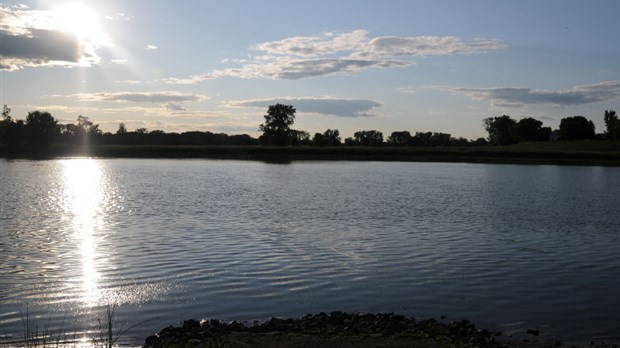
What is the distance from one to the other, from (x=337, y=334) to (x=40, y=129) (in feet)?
605

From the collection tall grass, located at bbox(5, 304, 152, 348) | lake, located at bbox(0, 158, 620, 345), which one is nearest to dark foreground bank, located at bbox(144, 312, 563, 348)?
tall grass, located at bbox(5, 304, 152, 348)

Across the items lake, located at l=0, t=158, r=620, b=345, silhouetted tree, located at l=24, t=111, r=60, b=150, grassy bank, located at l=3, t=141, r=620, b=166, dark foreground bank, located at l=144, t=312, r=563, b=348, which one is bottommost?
lake, located at l=0, t=158, r=620, b=345

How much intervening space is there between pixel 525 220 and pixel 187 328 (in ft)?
92.5

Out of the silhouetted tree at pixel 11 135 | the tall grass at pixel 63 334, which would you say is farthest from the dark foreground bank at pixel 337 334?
the silhouetted tree at pixel 11 135

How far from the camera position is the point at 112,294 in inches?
643

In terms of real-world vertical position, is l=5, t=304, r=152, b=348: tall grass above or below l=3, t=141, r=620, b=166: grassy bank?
below

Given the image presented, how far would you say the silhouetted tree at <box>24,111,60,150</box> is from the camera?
176m

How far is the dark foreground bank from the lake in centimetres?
111

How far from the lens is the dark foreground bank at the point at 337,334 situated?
11677mm

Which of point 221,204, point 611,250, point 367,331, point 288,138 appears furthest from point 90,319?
point 288,138

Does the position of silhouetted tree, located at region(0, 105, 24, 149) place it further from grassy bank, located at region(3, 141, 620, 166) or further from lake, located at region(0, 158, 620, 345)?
lake, located at region(0, 158, 620, 345)

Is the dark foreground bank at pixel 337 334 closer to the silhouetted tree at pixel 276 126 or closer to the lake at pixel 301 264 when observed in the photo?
the lake at pixel 301 264

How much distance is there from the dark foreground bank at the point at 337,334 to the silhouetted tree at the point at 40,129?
182 metres

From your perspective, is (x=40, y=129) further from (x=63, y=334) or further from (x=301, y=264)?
(x=63, y=334)
